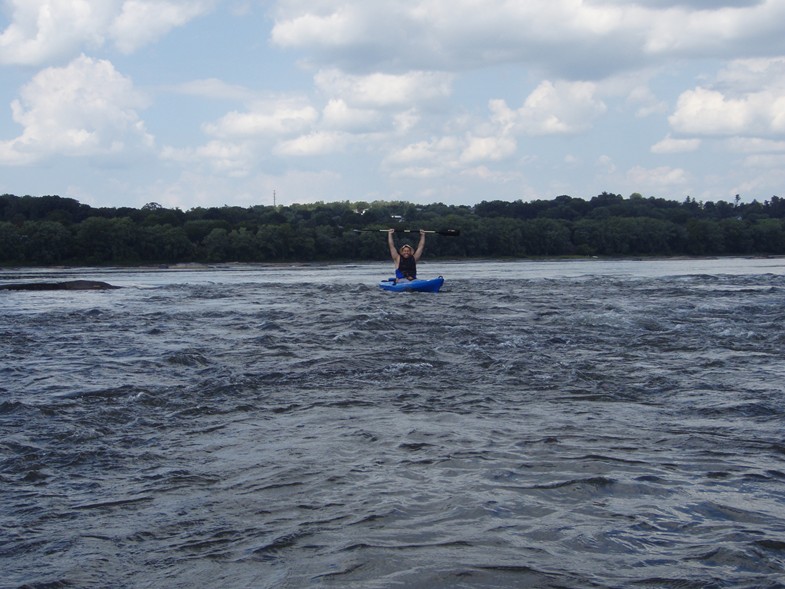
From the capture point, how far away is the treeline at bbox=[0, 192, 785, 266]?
329 feet

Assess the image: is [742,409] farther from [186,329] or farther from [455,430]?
[186,329]

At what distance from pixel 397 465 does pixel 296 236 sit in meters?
104

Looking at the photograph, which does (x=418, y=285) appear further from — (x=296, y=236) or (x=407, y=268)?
(x=296, y=236)

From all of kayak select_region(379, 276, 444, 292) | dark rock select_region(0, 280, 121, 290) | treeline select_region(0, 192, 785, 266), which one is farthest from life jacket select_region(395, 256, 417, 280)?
treeline select_region(0, 192, 785, 266)

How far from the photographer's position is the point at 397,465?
22.2 feet

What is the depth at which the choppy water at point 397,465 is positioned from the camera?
4770mm

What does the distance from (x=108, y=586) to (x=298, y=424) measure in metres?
3.98

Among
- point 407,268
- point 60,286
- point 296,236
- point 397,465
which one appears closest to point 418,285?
point 407,268

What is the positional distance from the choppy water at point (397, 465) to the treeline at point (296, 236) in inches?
3554

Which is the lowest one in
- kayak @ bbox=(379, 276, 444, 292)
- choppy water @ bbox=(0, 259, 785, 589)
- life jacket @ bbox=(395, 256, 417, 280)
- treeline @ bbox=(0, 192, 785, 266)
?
choppy water @ bbox=(0, 259, 785, 589)

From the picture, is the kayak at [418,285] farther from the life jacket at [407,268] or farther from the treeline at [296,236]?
the treeline at [296,236]

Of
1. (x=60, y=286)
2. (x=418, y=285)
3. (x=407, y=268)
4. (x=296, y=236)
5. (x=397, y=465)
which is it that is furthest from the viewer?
(x=296, y=236)

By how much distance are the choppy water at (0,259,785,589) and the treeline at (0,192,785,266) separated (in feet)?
296

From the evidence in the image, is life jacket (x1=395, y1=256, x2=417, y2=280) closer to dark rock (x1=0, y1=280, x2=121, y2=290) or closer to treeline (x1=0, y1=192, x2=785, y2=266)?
dark rock (x1=0, y1=280, x2=121, y2=290)
